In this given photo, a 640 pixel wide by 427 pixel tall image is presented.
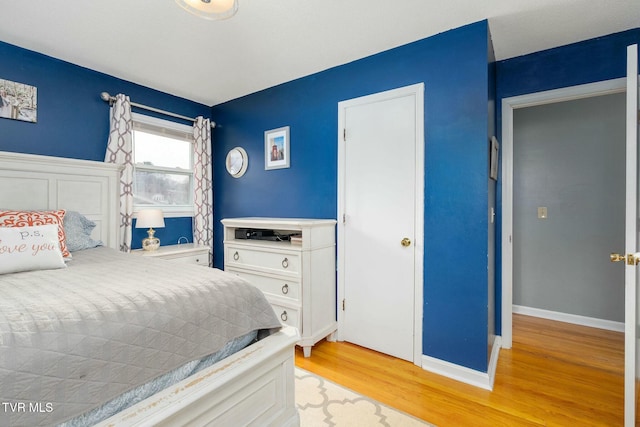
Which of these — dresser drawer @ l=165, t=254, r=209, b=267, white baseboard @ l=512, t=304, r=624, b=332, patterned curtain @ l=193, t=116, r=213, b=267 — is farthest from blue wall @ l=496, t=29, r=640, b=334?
patterned curtain @ l=193, t=116, r=213, b=267

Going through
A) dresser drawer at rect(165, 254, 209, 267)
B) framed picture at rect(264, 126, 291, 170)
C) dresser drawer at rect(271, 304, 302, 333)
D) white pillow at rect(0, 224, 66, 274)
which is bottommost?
dresser drawer at rect(271, 304, 302, 333)

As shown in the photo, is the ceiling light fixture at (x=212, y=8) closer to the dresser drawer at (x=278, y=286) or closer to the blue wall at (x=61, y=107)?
the dresser drawer at (x=278, y=286)

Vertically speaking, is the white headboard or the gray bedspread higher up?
the white headboard

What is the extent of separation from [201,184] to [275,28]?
1980 millimetres

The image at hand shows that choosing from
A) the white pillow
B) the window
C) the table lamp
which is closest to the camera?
the white pillow

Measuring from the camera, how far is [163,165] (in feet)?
10.5

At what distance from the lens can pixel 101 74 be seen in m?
2.67

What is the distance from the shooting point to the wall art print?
2.18 m

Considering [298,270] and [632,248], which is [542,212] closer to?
[632,248]

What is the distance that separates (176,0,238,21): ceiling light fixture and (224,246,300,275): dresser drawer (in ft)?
5.12

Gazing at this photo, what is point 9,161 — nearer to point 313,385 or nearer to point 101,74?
point 101,74

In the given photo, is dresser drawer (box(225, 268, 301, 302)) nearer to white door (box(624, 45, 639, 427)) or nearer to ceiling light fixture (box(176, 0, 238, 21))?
ceiling light fixture (box(176, 0, 238, 21))

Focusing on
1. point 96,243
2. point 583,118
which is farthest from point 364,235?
point 583,118

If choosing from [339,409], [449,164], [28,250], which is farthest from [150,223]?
[449,164]
